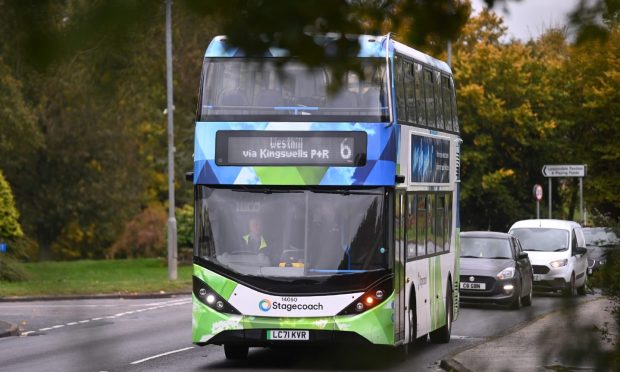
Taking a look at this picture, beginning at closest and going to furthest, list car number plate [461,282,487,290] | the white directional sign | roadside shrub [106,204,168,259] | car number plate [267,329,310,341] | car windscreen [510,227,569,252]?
car number plate [267,329,310,341]
car number plate [461,282,487,290]
car windscreen [510,227,569,252]
the white directional sign
roadside shrub [106,204,168,259]

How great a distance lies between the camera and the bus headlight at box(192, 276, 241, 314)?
50.2 feet

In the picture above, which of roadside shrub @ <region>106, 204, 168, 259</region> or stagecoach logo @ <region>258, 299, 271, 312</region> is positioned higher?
stagecoach logo @ <region>258, 299, 271, 312</region>

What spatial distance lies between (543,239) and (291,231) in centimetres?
1744

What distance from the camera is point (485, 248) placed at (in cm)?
2770

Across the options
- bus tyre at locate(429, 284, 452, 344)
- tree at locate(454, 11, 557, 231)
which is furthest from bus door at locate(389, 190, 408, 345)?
tree at locate(454, 11, 557, 231)

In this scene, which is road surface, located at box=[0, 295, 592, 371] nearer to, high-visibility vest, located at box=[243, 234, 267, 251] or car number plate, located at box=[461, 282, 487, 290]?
car number plate, located at box=[461, 282, 487, 290]

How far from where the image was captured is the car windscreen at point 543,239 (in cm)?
3142

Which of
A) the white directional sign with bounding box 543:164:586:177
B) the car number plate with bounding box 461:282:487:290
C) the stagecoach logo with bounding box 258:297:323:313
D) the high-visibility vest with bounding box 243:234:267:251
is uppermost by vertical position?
the white directional sign with bounding box 543:164:586:177

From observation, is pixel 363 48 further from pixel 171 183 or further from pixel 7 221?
pixel 7 221

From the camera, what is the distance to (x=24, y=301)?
3238cm

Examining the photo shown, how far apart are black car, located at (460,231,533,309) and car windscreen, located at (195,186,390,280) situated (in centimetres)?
1047

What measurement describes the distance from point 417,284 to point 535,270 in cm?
1413

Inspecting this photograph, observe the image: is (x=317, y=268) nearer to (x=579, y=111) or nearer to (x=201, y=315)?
(x=201, y=315)

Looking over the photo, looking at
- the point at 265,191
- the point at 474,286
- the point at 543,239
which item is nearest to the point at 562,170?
the point at 543,239
